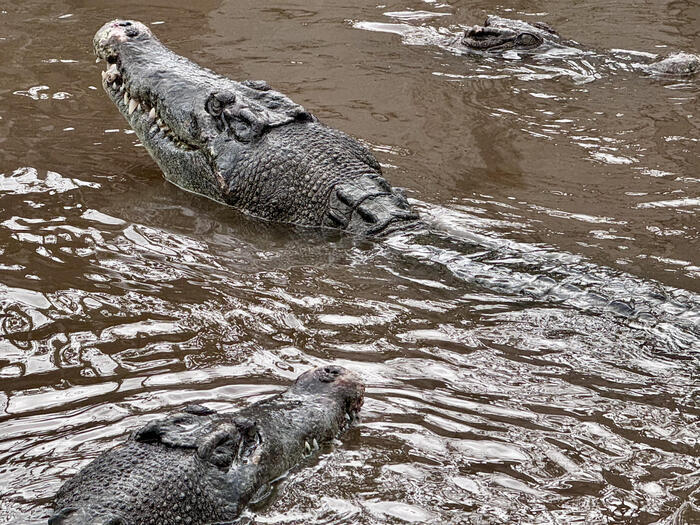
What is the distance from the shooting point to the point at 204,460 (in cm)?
356

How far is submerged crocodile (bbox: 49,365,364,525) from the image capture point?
130 inches

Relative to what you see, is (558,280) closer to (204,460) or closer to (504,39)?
(204,460)

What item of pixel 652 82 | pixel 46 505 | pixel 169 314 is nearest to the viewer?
pixel 46 505

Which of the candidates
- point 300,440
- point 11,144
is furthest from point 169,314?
point 11,144

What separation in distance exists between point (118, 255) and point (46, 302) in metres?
0.78

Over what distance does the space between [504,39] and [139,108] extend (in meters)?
4.78

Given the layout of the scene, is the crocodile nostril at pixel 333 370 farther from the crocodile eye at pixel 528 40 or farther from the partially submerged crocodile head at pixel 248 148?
the crocodile eye at pixel 528 40

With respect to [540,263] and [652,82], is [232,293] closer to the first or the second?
[540,263]

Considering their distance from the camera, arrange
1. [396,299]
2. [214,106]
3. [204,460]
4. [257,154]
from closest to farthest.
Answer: [204,460] < [396,299] < [257,154] < [214,106]

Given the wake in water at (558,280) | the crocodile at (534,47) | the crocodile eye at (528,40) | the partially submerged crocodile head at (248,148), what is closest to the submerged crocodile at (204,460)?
the wake in water at (558,280)

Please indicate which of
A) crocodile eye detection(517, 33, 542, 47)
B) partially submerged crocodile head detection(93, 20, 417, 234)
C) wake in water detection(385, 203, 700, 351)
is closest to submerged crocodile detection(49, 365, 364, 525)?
wake in water detection(385, 203, 700, 351)

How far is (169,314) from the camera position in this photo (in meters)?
5.20

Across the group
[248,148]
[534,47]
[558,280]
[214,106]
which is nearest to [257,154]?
→ [248,148]

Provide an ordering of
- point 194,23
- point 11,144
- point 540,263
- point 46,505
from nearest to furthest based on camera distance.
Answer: point 46,505, point 540,263, point 11,144, point 194,23
